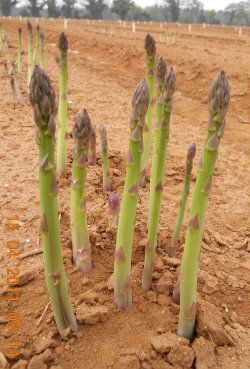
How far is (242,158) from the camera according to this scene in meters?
5.52

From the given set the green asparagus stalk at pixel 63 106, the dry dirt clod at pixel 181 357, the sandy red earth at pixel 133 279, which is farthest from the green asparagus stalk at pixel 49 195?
the green asparagus stalk at pixel 63 106

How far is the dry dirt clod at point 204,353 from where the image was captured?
2023 mm

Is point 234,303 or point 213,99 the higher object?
point 213,99

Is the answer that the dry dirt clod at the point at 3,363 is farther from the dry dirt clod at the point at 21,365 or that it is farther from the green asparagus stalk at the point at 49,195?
the green asparagus stalk at the point at 49,195

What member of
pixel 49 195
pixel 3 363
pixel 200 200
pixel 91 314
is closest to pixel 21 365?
pixel 3 363

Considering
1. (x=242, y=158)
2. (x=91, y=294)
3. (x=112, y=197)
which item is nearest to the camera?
(x=91, y=294)

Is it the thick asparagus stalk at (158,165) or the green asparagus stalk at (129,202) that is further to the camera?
the thick asparagus stalk at (158,165)

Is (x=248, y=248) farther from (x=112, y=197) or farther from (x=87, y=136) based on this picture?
(x=87, y=136)

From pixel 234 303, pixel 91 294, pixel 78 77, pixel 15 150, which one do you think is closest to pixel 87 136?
pixel 91 294

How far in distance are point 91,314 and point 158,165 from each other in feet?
3.23

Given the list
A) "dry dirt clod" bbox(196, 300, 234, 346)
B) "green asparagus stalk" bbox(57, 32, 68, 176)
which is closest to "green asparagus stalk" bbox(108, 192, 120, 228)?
"dry dirt clod" bbox(196, 300, 234, 346)

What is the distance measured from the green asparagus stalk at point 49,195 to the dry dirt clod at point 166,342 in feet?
1.56

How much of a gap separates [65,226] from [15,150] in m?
1.88

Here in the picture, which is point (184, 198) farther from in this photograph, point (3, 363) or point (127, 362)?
point (3, 363)
